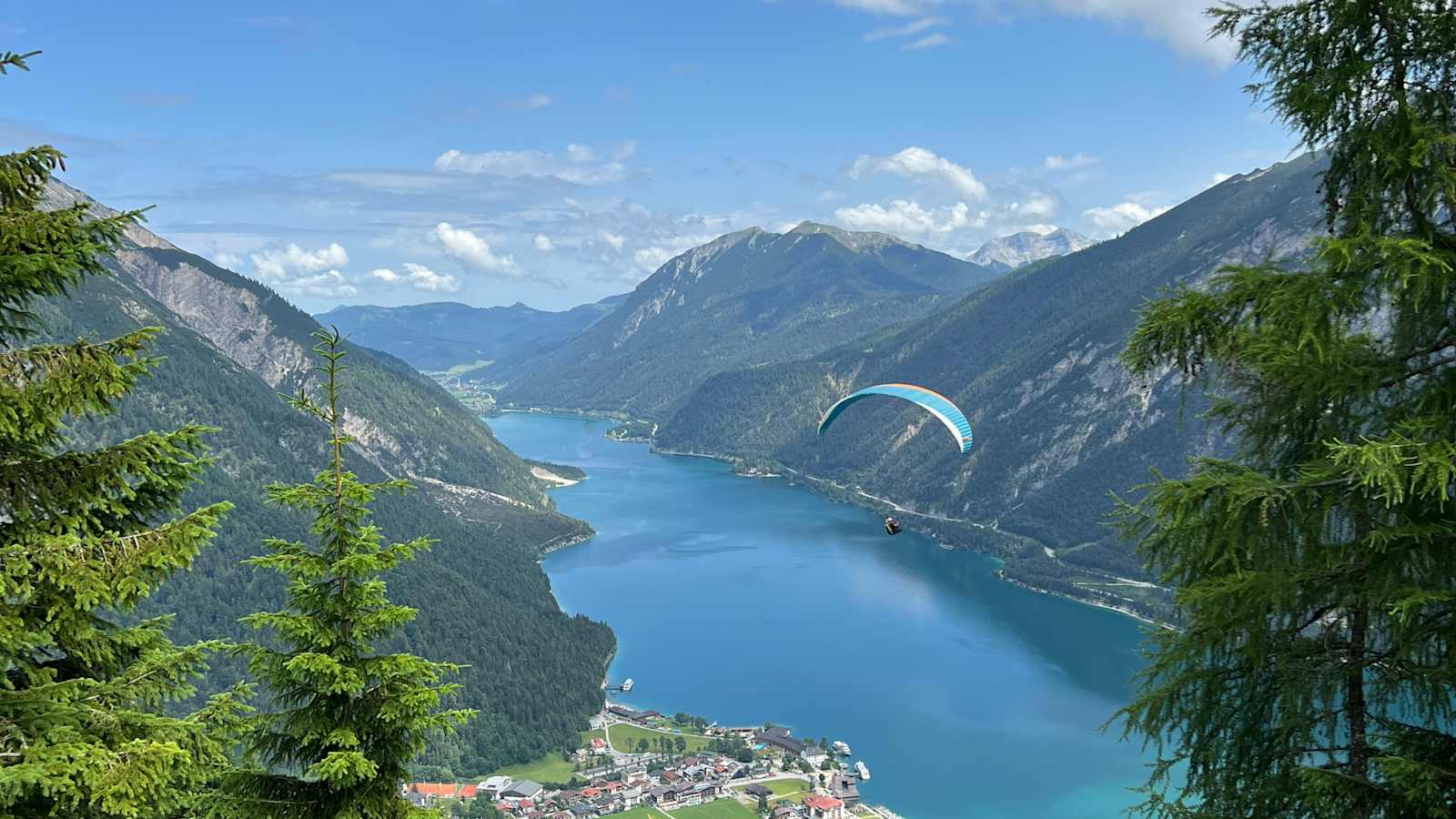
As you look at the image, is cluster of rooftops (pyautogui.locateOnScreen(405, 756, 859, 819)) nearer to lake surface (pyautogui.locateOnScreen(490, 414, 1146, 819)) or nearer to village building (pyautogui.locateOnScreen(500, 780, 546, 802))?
village building (pyautogui.locateOnScreen(500, 780, 546, 802))

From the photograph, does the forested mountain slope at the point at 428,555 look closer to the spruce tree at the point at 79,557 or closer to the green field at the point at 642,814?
the green field at the point at 642,814

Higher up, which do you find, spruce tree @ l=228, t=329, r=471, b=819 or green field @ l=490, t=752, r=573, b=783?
spruce tree @ l=228, t=329, r=471, b=819

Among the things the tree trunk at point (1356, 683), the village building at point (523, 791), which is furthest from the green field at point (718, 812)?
the tree trunk at point (1356, 683)

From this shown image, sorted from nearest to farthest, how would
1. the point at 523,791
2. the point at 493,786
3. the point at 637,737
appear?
the point at 523,791 < the point at 493,786 < the point at 637,737

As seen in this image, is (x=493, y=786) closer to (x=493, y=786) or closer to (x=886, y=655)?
(x=493, y=786)

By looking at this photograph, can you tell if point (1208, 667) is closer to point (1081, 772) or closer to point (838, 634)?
point (1081, 772)

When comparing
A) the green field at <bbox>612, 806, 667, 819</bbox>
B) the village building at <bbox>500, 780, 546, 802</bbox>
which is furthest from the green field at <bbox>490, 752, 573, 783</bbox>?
the green field at <bbox>612, 806, 667, 819</bbox>

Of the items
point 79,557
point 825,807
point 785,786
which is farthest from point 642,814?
point 79,557
